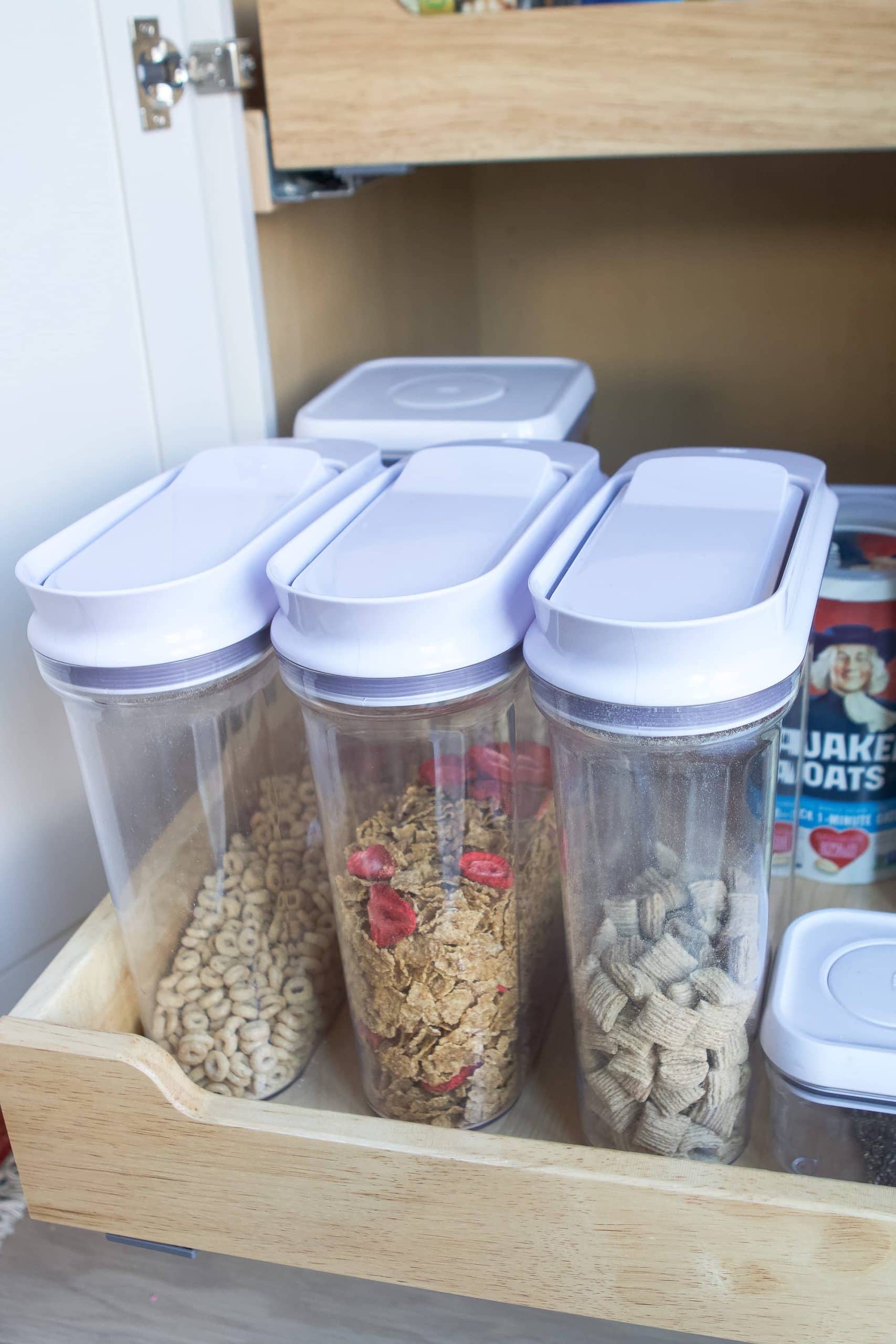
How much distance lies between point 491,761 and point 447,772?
0.02 meters

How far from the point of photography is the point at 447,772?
558 millimetres

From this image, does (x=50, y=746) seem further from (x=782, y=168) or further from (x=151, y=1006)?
(x=782, y=168)

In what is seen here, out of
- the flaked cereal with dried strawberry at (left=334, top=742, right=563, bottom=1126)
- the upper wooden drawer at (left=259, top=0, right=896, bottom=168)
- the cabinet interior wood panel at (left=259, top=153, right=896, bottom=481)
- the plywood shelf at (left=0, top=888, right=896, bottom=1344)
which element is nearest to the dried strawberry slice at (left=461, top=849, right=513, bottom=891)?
the flaked cereal with dried strawberry at (left=334, top=742, right=563, bottom=1126)

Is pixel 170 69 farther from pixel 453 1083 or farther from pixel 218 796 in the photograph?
pixel 453 1083

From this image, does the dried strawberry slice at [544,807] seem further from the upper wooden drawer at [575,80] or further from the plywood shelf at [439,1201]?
the upper wooden drawer at [575,80]

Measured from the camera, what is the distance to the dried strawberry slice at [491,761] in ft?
1.83

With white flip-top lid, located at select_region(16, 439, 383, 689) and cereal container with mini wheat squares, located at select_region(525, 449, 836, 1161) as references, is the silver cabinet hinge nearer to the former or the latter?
white flip-top lid, located at select_region(16, 439, 383, 689)

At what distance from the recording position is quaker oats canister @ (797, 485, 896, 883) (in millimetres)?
685

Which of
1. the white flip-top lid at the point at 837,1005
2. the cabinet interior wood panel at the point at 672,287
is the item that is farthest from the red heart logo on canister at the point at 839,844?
the cabinet interior wood panel at the point at 672,287

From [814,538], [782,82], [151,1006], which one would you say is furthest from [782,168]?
[151,1006]

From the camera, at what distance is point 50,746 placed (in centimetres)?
74

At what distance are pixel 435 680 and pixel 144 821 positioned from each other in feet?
0.72

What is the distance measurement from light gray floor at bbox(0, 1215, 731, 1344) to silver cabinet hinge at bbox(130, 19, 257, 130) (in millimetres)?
666

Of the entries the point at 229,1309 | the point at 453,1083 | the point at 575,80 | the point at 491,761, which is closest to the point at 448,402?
the point at 575,80
